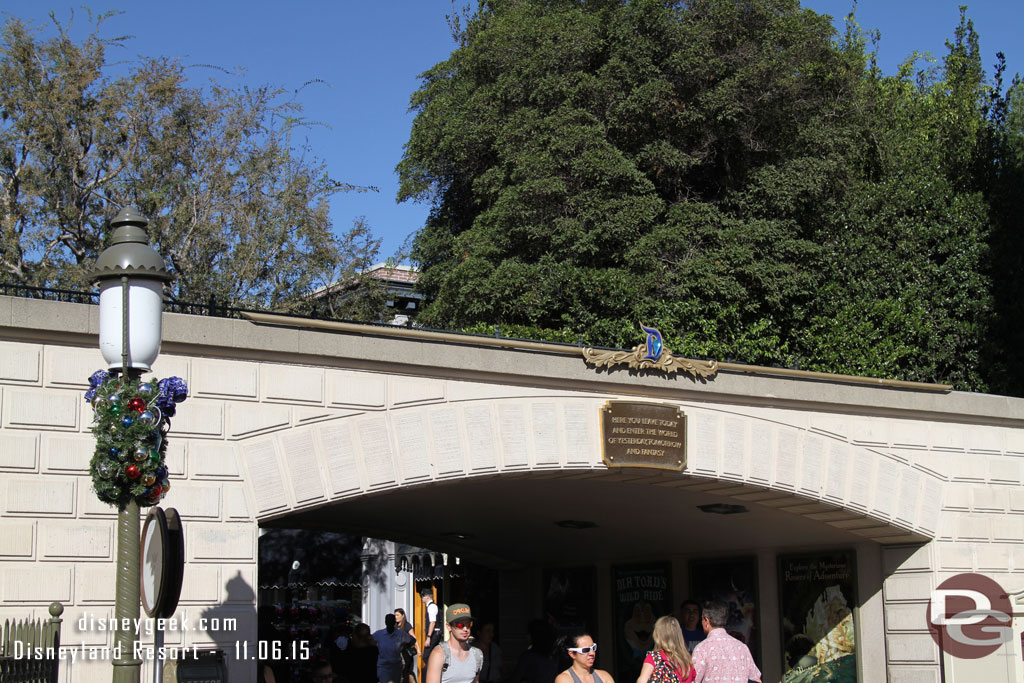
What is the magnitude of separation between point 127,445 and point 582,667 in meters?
3.77

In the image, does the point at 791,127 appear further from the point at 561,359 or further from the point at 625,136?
the point at 561,359

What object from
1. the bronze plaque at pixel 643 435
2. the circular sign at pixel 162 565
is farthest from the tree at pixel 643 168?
the circular sign at pixel 162 565

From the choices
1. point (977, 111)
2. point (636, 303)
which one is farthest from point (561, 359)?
point (977, 111)

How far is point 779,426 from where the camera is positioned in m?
13.1

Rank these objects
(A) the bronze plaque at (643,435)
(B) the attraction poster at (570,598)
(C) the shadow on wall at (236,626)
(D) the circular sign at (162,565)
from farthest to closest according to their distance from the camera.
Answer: (B) the attraction poster at (570,598) < (A) the bronze plaque at (643,435) < (C) the shadow on wall at (236,626) < (D) the circular sign at (162,565)

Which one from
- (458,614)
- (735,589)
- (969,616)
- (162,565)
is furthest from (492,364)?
(969,616)

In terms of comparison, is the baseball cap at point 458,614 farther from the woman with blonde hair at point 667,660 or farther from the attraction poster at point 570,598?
the attraction poster at point 570,598

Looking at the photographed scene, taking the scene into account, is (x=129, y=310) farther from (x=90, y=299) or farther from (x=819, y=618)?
(x=819, y=618)

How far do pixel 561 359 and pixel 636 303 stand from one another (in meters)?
11.7

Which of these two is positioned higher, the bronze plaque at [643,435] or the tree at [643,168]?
the tree at [643,168]

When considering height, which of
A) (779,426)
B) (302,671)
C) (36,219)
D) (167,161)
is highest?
(167,161)

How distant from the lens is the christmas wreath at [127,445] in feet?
21.0

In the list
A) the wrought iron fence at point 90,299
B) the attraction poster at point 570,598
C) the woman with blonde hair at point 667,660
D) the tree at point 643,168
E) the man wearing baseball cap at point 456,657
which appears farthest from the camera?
the tree at point 643,168

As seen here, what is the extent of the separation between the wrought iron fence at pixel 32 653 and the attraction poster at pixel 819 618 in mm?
9853
